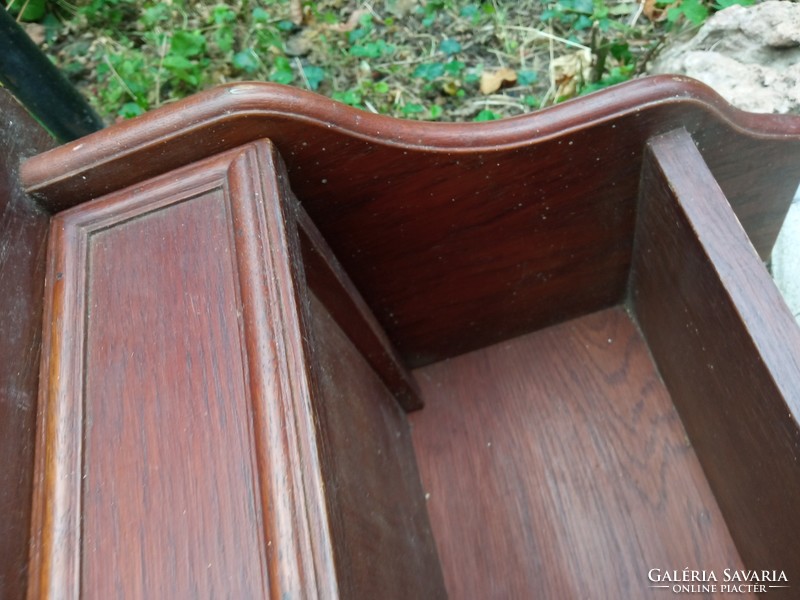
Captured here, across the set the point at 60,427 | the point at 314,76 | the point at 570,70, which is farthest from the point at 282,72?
the point at 60,427

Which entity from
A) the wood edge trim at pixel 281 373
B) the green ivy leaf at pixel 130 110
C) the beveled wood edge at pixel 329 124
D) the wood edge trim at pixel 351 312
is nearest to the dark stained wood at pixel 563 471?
the wood edge trim at pixel 351 312

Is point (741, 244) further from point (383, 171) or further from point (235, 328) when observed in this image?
point (235, 328)

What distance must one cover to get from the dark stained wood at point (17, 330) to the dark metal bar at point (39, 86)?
2.22 ft

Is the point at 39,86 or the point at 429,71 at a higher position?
the point at 39,86

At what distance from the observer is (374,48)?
1.93 metres

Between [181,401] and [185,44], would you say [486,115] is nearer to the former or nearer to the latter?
[185,44]

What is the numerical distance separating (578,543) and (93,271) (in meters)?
0.83

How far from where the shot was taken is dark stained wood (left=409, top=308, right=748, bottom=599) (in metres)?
1.09

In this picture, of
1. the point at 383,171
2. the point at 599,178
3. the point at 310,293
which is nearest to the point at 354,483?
the point at 310,293

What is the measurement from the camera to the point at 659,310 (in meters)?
1.10

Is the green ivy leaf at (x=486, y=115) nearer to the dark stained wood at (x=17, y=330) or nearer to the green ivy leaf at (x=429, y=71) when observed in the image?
the green ivy leaf at (x=429, y=71)

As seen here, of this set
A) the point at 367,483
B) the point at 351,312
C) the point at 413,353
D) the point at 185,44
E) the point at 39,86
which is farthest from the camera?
the point at 185,44

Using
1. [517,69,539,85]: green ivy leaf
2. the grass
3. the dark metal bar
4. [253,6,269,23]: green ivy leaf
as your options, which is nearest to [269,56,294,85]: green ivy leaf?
the grass

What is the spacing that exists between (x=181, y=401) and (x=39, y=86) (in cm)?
110
